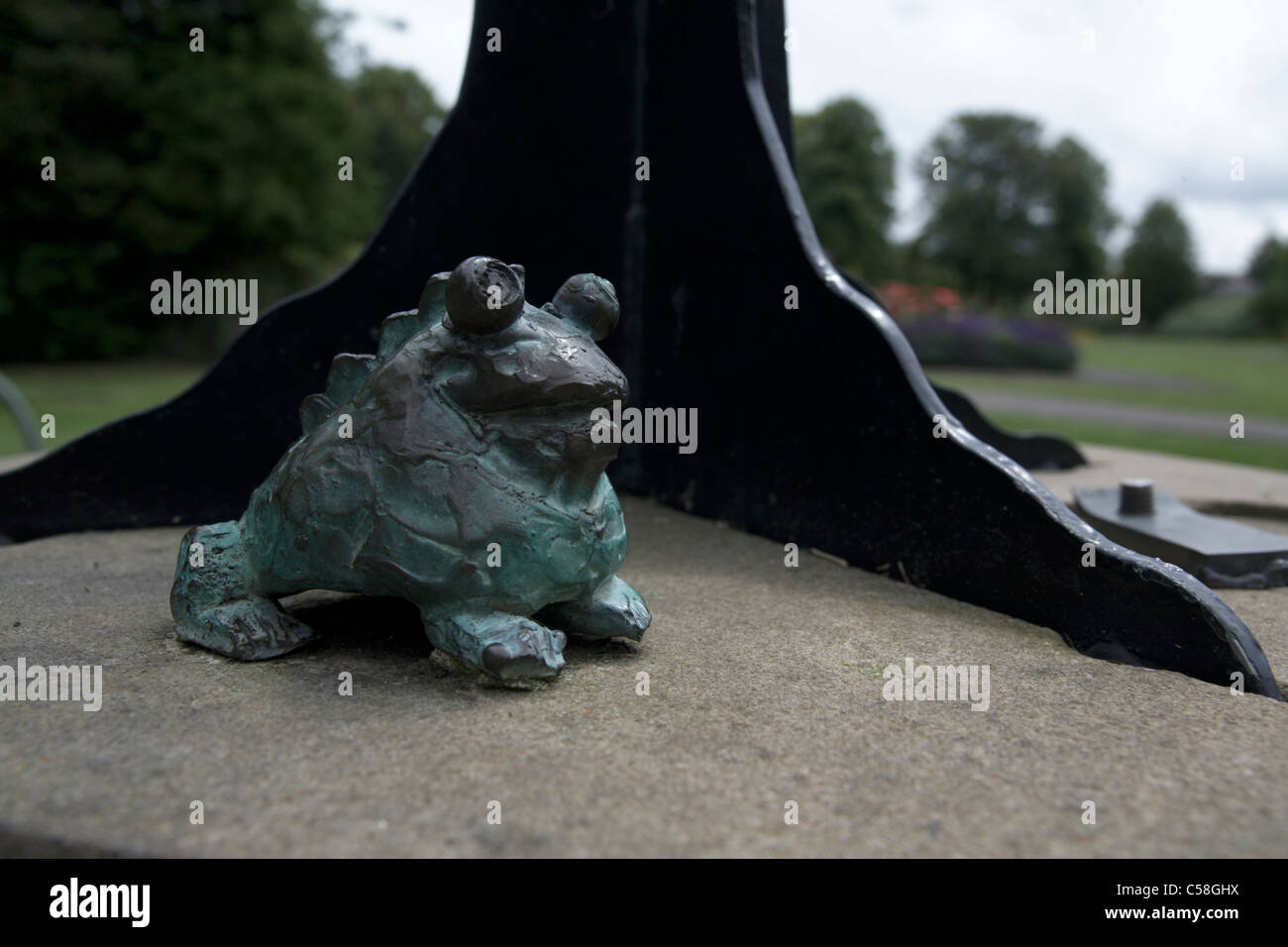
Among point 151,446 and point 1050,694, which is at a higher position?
point 151,446


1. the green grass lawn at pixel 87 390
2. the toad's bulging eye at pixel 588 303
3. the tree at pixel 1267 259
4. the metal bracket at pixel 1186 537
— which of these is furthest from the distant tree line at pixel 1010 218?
the toad's bulging eye at pixel 588 303

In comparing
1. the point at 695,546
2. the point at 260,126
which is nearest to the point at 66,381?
the point at 260,126

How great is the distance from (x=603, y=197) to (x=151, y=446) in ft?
6.94

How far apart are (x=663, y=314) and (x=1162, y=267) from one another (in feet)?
190

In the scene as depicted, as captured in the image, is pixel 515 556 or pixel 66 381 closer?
pixel 515 556

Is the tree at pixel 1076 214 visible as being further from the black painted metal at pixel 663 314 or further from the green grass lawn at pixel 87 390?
the black painted metal at pixel 663 314

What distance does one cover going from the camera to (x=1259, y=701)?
7.98 feet

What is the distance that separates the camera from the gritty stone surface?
5.81 feet

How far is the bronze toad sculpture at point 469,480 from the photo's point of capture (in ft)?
7.84

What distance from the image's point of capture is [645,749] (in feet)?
6.86

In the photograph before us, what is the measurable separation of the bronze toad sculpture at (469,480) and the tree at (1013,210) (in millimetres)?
46112

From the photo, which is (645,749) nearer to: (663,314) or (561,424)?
(561,424)

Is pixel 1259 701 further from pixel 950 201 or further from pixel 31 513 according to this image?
pixel 950 201

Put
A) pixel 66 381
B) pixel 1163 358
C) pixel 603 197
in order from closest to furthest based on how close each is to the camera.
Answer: pixel 603 197 → pixel 66 381 → pixel 1163 358
